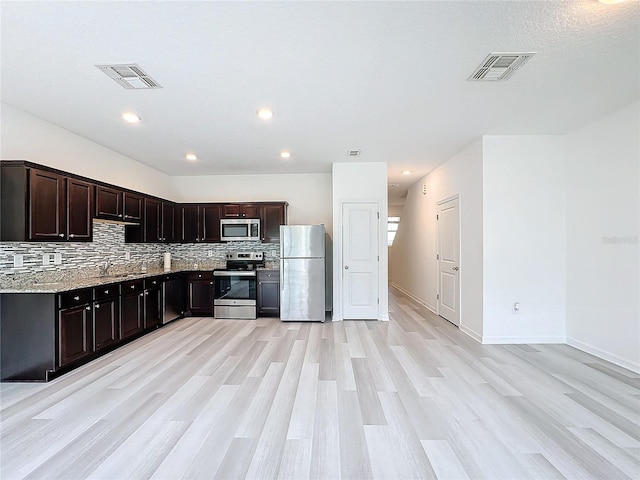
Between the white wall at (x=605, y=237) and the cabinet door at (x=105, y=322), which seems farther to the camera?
the cabinet door at (x=105, y=322)

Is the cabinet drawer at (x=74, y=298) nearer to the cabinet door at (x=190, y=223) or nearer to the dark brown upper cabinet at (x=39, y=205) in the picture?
the dark brown upper cabinet at (x=39, y=205)

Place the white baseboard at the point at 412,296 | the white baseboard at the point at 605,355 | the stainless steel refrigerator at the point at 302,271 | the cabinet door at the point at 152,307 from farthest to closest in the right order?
the white baseboard at the point at 412,296, the stainless steel refrigerator at the point at 302,271, the cabinet door at the point at 152,307, the white baseboard at the point at 605,355

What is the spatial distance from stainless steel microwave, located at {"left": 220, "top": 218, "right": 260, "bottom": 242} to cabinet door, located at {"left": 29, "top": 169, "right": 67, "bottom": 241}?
2674 mm

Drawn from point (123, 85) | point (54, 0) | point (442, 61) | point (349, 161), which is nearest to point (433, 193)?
point (349, 161)

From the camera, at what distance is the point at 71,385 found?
114 inches

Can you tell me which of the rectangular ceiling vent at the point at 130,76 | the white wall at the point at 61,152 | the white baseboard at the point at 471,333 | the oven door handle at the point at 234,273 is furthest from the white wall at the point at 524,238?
the white wall at the point at 61,152

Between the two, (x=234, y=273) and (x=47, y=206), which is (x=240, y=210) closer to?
(x=234, y=273)

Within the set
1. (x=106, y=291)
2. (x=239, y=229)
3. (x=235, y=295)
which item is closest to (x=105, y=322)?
(x=106, y=291)

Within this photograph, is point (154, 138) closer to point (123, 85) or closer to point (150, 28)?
point (123, 85)

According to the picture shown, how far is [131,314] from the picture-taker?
4.18 metres

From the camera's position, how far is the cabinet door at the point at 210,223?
5.92 m

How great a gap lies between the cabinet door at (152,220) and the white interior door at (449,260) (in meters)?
4.93

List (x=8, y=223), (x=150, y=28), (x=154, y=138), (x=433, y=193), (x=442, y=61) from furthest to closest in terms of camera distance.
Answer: (x=433, y=193) → (x=154, y=138) → (x=8, y=223) → (x=442, y=61) → (x=150, y=28)

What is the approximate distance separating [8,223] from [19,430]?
1.93 metres
